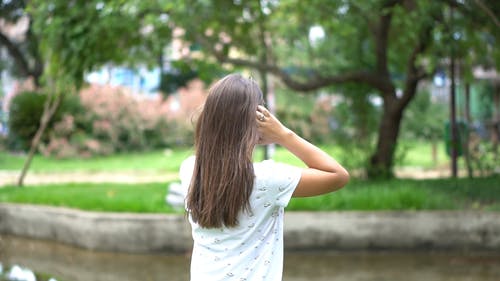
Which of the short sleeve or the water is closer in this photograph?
the short sleeve

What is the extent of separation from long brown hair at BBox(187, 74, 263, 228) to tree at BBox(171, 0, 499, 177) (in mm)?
6463

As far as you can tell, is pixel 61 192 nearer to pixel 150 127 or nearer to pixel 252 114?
pixel 252 114

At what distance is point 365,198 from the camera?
8906 mm

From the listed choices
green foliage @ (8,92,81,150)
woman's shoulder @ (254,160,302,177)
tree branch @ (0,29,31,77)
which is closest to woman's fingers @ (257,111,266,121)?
woman's shoulder @ (254,160,302,177)

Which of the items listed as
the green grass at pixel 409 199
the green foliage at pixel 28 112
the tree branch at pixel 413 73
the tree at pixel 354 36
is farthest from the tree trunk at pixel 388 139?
the green foliage at pixel 28 112

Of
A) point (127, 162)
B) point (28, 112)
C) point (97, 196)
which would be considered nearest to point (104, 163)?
point (127, 162)

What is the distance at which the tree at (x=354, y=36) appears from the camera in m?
10.2

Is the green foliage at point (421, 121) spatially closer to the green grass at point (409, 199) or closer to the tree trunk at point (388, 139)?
the tree trunk at point (388, 139)

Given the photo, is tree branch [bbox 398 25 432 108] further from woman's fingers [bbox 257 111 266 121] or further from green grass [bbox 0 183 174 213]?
woman's fingers [bbox 257 111 266 121]

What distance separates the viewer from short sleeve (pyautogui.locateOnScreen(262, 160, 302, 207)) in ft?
8.39

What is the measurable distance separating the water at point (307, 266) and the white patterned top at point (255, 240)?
15.6ft

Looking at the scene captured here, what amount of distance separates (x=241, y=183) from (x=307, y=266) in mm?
5489

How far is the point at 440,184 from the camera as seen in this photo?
10.1m

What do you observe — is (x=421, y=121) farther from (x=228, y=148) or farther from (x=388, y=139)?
(x=228, y=148)
